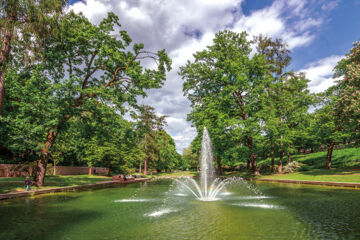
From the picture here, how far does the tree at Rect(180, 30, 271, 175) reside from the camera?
32.4 m

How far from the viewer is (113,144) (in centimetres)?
4159

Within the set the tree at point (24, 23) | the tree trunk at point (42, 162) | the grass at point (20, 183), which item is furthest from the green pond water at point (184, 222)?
the tree at point (24, 23)

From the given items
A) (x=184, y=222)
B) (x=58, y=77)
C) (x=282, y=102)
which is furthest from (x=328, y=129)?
(x=58, y=77)

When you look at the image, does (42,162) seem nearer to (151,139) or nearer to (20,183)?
(20,183)

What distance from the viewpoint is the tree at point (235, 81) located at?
32.4 meters

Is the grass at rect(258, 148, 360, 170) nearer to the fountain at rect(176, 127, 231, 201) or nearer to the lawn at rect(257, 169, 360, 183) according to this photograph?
the lawn at rect(257, 169, 360, 183)

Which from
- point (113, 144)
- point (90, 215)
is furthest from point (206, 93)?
point (90, 215)

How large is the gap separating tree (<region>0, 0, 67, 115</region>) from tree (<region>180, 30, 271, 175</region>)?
952 inches

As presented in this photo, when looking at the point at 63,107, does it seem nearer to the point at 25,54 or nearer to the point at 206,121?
the point at 25,54

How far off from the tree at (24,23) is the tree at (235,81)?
24.2 meters

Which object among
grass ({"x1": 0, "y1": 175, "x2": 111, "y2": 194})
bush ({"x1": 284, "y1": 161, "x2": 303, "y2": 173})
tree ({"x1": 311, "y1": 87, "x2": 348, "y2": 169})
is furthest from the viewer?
bush ({"x1": 284, "y1": 161, "x2": 303, "y2": 173})

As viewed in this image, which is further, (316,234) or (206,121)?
(206,121)

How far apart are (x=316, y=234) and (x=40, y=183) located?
22401mm

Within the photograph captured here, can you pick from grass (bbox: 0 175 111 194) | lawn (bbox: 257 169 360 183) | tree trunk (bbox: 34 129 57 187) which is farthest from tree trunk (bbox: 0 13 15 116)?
lawn (bbox: 257 169 360 183)
